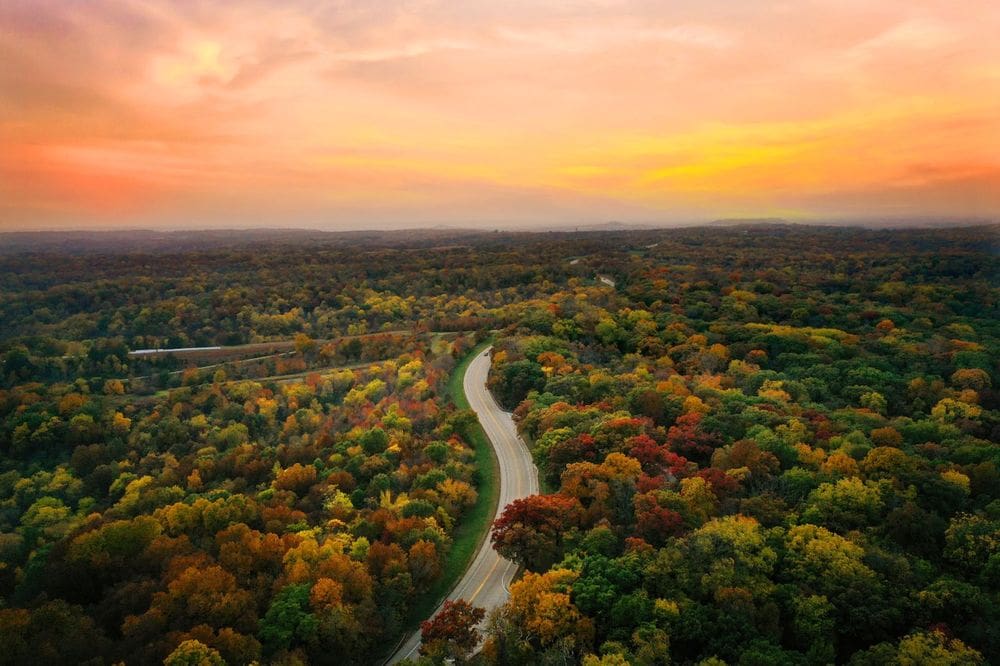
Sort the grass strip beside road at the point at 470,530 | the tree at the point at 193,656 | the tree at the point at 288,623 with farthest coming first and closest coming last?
the grass strip beside road at the point at 470,530 < the tree at the point at 288,623 < the tree at the point at 193,656

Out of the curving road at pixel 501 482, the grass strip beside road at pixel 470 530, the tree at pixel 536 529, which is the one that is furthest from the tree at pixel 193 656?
the tree at pixel 536 529

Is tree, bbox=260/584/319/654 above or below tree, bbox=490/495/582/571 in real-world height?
below

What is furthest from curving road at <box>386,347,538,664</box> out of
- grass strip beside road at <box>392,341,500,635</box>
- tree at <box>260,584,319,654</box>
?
tree at <box>260,584,319,654</box>

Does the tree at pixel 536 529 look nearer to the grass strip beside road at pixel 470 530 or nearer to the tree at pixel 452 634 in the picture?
the grass strip beside road at pixel 470 530

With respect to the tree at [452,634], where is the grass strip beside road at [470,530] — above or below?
below

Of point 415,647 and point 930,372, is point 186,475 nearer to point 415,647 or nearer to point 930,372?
point 415,647

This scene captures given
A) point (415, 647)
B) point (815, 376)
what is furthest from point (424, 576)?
point (815, 376)

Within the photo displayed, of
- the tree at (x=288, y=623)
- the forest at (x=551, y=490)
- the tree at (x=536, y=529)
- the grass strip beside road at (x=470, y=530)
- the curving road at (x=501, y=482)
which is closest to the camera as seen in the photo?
the forest at (x=551, y=490)

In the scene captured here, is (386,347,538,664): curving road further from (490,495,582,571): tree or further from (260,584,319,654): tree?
(260,584,319,654): tree
